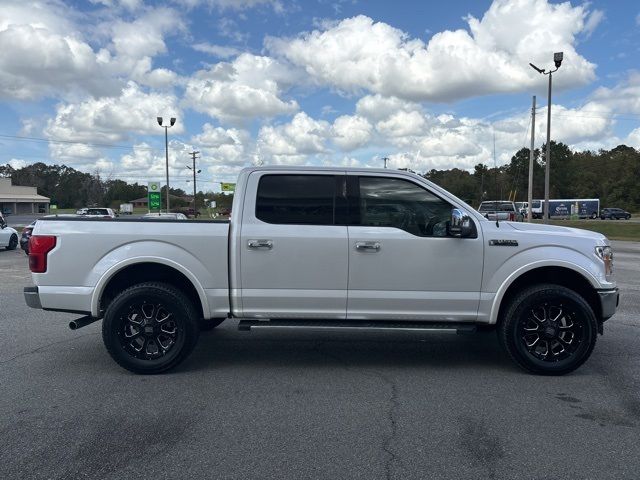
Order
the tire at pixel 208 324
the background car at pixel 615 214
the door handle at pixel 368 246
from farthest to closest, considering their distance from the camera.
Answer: the background car at pixel 615 214 < the tire at pixel 208 324 < the door handle at pixel 368 246

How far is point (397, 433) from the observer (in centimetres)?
395

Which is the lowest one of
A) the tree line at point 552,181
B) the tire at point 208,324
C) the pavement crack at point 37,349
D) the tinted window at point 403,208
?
the pavement crack at point 37,349

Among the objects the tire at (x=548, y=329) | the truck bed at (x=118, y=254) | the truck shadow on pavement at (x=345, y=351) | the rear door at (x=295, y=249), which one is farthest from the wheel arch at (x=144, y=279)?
the tire at (x=548, y=329)

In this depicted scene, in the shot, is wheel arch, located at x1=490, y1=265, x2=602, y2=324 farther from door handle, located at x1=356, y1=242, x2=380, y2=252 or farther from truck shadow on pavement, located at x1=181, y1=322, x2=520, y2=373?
door handle, located at x1=356, y1=242, x2=380, y2=252

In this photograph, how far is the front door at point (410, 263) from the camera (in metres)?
5.16

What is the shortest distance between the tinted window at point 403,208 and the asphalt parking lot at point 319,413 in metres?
1.48

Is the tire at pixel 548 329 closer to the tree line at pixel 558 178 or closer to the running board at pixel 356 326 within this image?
the running board at pixel 356 326

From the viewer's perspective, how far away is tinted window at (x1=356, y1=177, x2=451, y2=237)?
526 cm

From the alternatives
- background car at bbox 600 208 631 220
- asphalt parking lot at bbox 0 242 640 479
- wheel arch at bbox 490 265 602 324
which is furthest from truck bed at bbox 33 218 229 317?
background car at bbox 600 208 631 220

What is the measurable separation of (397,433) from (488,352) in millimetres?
2625

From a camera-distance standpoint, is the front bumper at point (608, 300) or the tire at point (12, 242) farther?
the tire at point (12, 242)

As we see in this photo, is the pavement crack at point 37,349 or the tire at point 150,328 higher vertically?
the tire at point 150,328

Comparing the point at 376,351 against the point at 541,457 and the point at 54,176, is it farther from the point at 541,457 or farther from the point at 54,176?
the point at 54,176

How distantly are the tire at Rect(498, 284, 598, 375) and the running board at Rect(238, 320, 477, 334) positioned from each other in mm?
408
